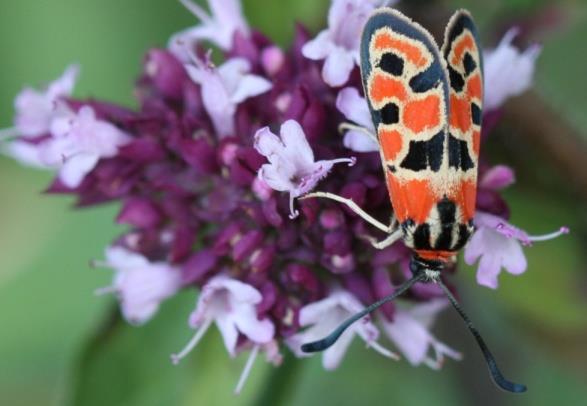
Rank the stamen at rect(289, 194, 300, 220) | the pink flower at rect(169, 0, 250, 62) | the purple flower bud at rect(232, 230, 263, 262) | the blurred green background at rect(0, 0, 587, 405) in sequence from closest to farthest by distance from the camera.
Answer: the stamen at rect(289, 194, 300, 220) < the purple flower bud at rect(232, 230, 263, 262) < the pink flower at rect(169, 0, 250, 62) < the blurred green background at rect(0, 0, 587, 405)

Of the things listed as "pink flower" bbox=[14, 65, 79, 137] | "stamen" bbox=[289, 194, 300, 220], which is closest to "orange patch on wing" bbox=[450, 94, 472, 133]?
"stamen" bbox=[289, 194, 300, 220]

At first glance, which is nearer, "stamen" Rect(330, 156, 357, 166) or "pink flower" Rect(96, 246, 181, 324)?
"stamen" Rect(330, 156, 357, 166)

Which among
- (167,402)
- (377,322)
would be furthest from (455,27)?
(167,402)

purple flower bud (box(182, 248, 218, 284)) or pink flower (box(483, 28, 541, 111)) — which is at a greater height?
pink flower (box(483, 28, 541, 111))

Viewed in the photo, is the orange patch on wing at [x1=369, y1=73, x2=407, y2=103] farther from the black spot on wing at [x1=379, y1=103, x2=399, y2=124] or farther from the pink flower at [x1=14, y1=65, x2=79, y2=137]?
the pink flower at [x1=14, y1=65, x2=79, y2=137]

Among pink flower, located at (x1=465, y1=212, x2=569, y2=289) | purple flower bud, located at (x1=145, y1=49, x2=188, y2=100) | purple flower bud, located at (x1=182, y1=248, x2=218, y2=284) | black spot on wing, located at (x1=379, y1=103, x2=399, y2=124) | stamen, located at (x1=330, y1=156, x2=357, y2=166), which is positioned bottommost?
pink flower, located at (x1=465, y1=212, x2=569, y2=289)

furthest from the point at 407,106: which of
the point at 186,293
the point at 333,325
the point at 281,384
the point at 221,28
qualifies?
the point at 186,293
